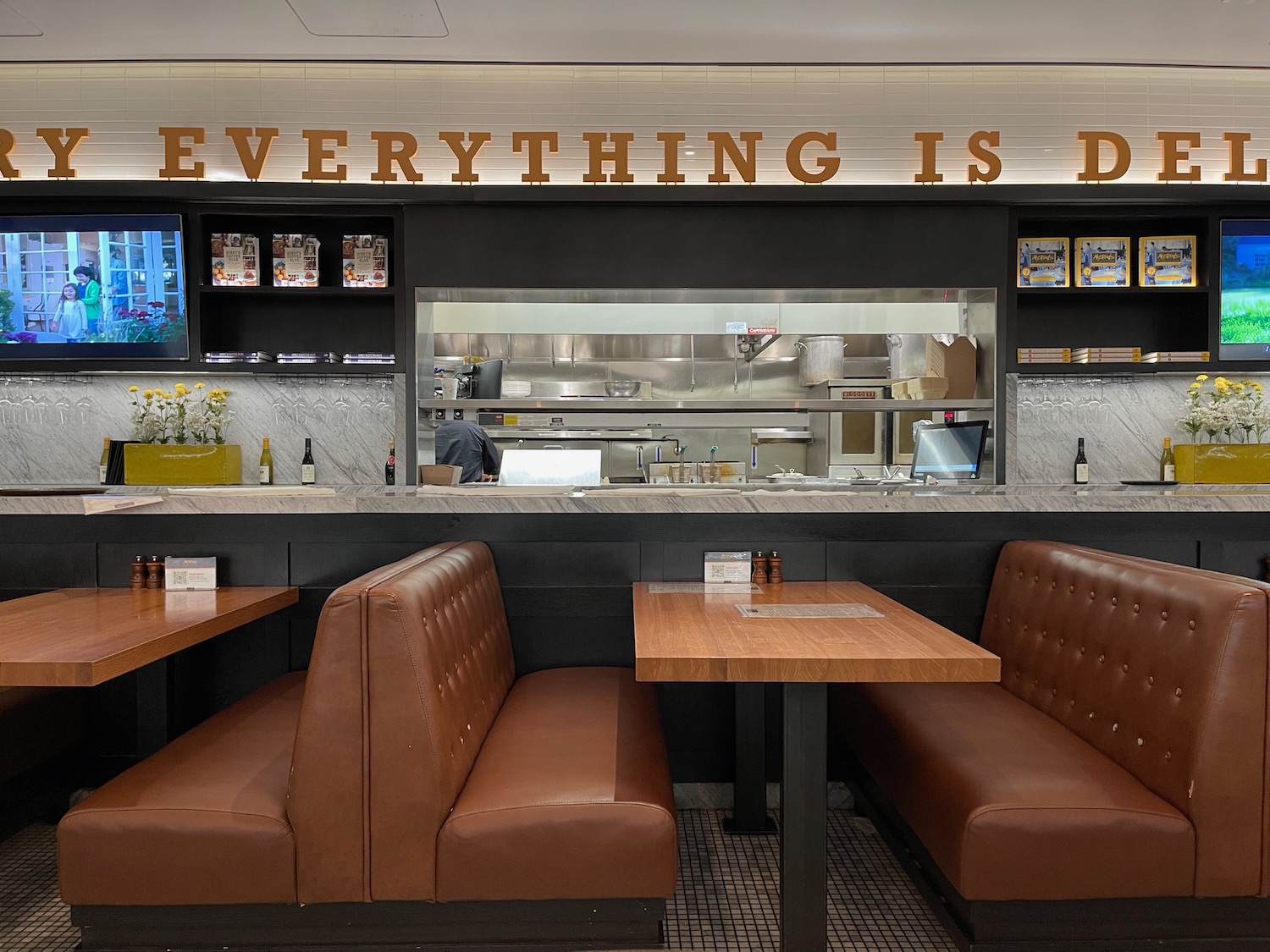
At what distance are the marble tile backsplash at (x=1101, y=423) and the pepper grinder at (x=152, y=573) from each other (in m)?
4.45

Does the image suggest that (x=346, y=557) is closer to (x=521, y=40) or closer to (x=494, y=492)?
(x=494, y=492)

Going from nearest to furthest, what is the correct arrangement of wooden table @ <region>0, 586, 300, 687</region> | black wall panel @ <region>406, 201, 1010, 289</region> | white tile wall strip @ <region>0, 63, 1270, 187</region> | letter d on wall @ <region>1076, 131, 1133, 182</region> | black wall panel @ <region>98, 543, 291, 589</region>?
wooden table @ <region>0, 586, 300, 687</region> < black wall panel @ <region>98, 543, 291, 589</region> < letter d on wall @ <region>1076, 131, 1133, 182</region> < black wall panel @ <region>406, 201, 1010, 289</region> < white tile wall strip @ <region>0, 63, 1270, 187</region>

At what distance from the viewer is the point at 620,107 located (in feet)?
15.1

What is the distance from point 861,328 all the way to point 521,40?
2.86m

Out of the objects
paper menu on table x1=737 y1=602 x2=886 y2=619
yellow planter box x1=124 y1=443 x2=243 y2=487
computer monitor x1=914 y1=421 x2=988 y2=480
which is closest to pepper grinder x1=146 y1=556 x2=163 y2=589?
paper menu on table x1=737 y1=602 x2=886 y2=619

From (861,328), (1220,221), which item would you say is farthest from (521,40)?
(1220,221)

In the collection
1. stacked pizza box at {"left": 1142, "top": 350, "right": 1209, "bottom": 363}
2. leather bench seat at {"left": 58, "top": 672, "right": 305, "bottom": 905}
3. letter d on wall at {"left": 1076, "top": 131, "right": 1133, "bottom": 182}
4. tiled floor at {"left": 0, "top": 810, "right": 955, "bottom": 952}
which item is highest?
letter d on wall at {"left": 1076, "top": 131, "right": 1133, "bottom": 182}

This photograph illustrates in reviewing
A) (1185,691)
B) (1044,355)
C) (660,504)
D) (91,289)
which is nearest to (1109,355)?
(1044,355)

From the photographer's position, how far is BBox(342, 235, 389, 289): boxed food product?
14.6 ft

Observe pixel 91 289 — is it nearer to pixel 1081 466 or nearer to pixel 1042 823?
pixel 1042 823

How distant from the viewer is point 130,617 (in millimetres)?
1925

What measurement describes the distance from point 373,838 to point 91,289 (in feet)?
14.0

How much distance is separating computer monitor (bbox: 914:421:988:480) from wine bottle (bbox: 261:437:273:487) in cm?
371

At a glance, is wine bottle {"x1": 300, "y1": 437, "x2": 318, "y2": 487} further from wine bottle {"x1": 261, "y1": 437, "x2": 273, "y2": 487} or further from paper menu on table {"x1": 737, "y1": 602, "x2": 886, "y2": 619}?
paper menu on table {"x1": 737, "y1": 602, "x2": 886, "y2": 619}
